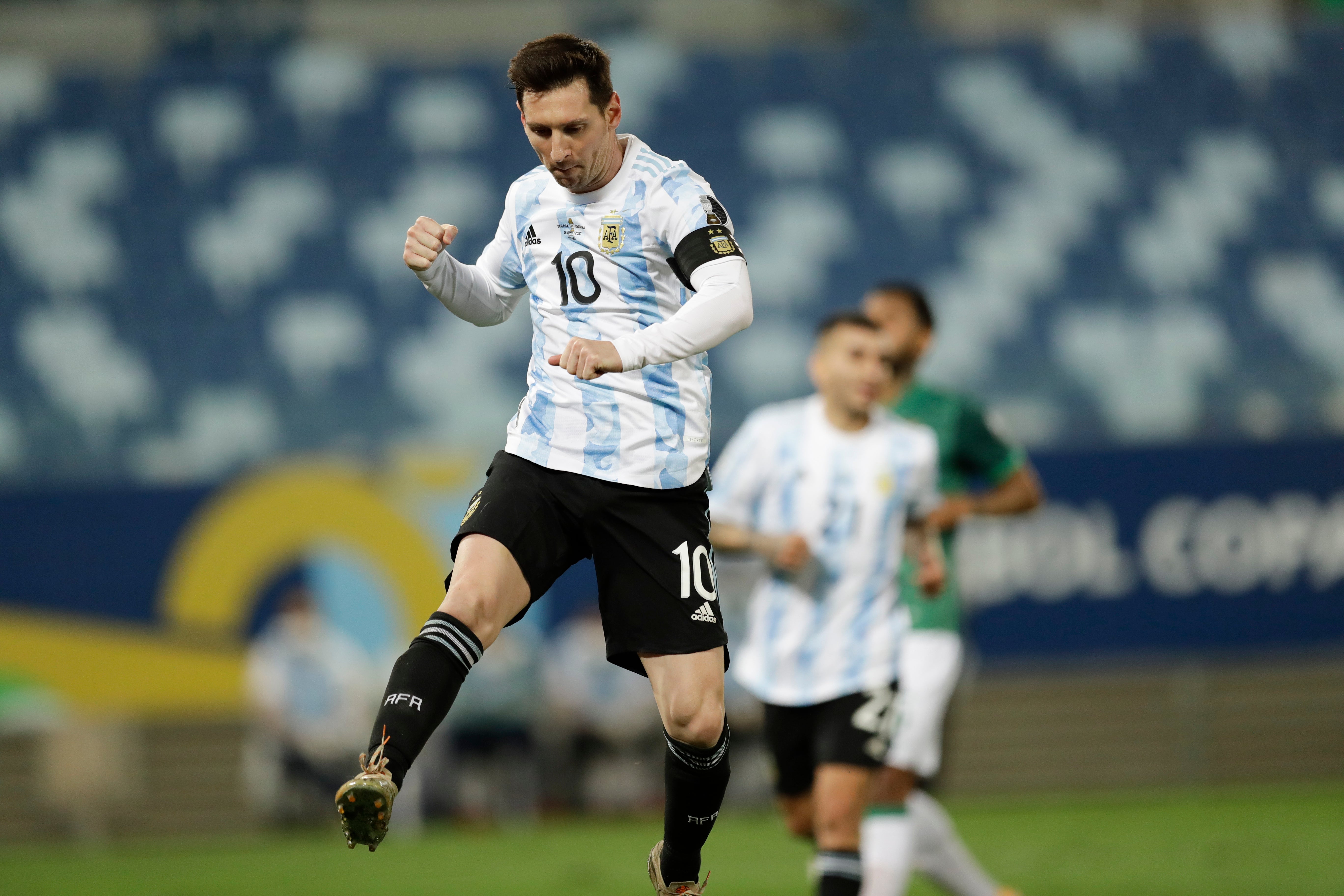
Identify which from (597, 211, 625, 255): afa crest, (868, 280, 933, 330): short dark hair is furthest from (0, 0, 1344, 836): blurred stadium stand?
(597, 211, 625, 255): afa crest

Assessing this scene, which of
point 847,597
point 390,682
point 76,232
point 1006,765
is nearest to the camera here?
point 390,682

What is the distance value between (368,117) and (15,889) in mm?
9136

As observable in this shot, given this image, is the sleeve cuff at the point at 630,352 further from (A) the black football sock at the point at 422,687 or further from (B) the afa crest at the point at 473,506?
(A) the black football sock at the point at 422,687

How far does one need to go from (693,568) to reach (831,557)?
1669 millimetres

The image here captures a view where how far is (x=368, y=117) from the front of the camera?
16.9 metres

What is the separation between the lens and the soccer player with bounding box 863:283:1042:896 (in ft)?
21.0

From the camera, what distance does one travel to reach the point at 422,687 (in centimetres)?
407

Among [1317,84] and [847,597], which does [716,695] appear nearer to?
[847,597]

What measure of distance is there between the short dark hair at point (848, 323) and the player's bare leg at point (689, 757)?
197cm

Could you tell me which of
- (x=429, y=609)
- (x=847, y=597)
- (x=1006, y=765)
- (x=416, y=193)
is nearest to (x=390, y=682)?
(x=847, y=597)

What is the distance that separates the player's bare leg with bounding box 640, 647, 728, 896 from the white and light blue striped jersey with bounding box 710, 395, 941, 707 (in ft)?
3.89

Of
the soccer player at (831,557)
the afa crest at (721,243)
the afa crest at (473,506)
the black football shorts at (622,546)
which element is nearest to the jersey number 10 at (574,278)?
the afa crest at (721,243)

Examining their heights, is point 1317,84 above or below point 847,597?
above

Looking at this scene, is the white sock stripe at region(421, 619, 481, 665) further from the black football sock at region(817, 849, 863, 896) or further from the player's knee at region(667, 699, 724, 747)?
the black football sock at region(817, 849, 863, 896)
